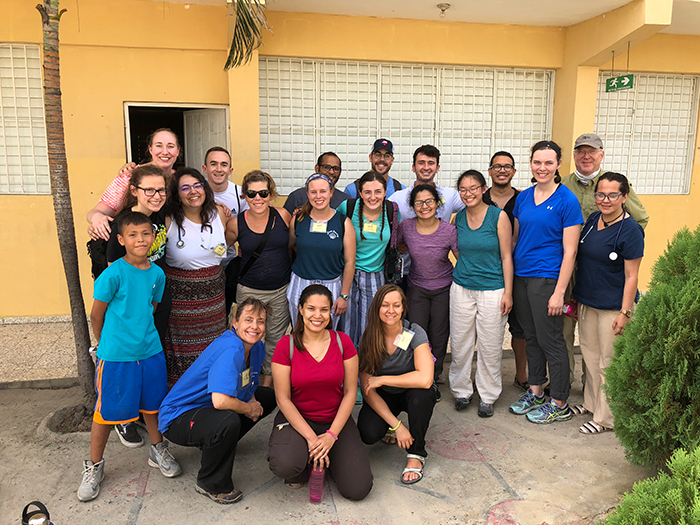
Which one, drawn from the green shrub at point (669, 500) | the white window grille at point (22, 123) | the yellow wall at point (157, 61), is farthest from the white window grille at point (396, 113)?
the green shrub at point (669, 500)

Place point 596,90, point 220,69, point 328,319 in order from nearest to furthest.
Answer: point 328,319
point 220,69
point 596,90

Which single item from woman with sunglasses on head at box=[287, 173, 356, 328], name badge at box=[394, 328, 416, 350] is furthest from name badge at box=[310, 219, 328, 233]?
name badge at box=[394, 328, 416, 350]

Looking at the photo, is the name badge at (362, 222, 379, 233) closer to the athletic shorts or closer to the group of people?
the group of people

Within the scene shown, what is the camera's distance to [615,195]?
3576 millimetres

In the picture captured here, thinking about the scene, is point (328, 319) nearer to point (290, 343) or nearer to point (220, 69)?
point (290, 343)

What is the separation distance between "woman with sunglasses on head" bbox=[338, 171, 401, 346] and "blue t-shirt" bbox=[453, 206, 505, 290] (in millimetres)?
572

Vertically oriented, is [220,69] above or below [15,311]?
above

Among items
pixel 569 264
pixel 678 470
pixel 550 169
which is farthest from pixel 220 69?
pixel 678 470

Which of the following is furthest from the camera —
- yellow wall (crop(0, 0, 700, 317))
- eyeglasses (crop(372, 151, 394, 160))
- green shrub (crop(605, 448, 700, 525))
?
yellow wall (crop(0, 0, 700, 317))

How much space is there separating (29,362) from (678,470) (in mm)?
5265

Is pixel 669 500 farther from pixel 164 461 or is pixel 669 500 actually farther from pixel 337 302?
pixel 164 461

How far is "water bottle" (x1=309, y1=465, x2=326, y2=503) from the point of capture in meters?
3.00

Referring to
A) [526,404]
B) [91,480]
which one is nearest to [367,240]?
[526,404]

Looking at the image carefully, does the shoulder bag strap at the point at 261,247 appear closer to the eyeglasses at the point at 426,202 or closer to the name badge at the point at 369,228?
the name badge at the point at 369,228
